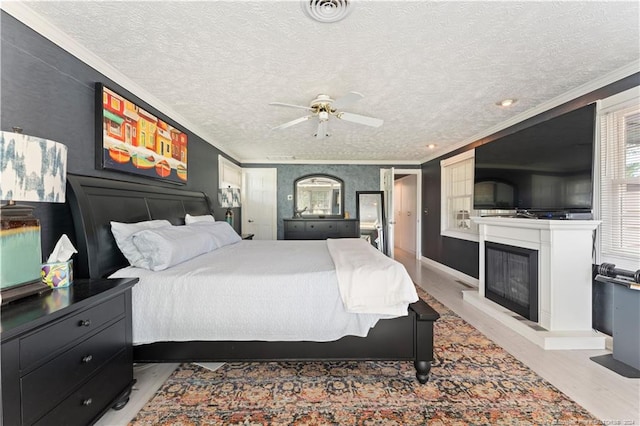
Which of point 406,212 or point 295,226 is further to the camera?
point 406,212

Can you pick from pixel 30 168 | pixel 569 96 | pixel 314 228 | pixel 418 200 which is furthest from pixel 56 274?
pixel 418 200

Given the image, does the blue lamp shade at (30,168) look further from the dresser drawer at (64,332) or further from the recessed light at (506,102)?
the recessed light at (506,102)

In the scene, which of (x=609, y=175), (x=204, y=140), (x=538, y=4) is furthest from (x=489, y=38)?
(x=204, y=140)

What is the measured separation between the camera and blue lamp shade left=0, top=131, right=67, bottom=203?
1.00 m

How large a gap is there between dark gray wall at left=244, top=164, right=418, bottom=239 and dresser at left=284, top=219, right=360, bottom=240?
52 centimetres

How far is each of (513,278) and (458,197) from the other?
2.20 m

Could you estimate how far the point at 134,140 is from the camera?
2.38 m

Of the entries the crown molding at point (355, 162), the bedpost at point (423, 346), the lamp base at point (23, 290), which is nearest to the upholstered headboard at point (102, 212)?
the lamp base at point (23, 290)

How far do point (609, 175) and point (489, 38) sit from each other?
1.75m

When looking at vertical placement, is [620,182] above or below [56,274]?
above

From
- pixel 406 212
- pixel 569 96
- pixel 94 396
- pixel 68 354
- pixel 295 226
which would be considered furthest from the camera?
pixel 406 212

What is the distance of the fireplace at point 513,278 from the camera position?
2586 millimetres

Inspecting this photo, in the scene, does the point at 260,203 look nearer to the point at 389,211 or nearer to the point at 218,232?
the point at 389,211

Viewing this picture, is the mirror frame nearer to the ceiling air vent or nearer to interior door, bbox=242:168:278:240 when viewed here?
interior door, bbox=242:168:278:240
